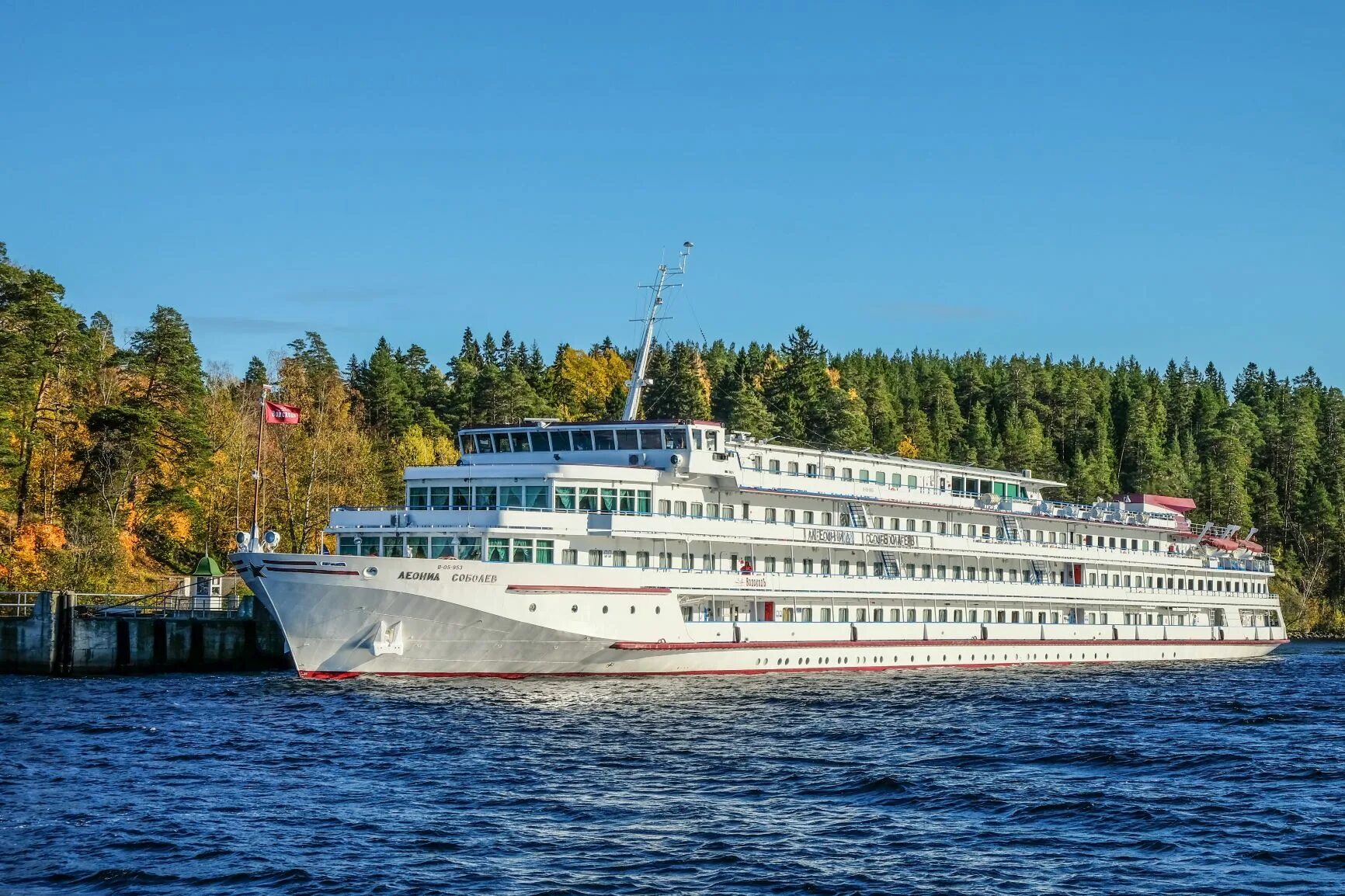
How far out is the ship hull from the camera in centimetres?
4097

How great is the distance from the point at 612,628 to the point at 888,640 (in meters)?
14.1

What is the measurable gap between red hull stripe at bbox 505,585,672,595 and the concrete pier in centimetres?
1590

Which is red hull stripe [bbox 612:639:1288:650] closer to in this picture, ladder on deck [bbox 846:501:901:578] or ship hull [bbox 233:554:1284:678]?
ship hull [bbox 233:554:1284:678]

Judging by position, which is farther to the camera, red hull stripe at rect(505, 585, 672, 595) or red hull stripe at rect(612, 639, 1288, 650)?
red hull stripe at rect(612, 639, 1288, 650)

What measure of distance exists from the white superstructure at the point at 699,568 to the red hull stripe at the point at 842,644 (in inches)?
3.2

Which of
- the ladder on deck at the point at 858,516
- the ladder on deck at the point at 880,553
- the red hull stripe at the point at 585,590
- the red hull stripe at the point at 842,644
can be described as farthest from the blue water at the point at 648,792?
the ladder on deck at the point at 858,516

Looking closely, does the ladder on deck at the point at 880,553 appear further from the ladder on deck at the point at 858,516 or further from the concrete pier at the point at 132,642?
the concrete pier at the point at 132,642

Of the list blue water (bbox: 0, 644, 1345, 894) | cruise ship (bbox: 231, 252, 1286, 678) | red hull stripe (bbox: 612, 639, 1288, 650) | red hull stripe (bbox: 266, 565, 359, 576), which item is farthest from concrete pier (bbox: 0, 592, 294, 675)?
red hull stripe (bbox: 612, 639, 1288, 650)

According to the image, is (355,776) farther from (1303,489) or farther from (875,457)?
(1303,489)

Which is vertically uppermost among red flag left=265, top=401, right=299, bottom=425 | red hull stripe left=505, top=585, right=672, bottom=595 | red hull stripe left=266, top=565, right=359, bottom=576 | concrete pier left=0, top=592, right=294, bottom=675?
red flag left=265, top=401, right=299, bottom=425

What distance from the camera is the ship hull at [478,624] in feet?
134

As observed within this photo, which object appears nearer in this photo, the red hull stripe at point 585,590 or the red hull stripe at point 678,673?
the red hull stripe at point 678,673

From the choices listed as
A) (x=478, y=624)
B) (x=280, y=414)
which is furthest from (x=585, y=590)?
(x=280, y=414)

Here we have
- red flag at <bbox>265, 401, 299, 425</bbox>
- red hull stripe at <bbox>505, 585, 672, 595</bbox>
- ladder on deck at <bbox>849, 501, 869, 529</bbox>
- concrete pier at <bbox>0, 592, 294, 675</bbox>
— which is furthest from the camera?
ladder on deck at <bbox>849, 501, 869, 529</bbox>
